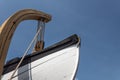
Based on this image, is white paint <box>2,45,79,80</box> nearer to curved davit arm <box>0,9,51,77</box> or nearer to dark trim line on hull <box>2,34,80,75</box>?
dark trim line on hull <box>2,34,80,75</box>

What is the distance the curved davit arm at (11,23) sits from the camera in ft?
28.8

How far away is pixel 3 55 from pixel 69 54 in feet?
5.72

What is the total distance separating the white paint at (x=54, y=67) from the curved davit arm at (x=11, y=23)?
2.64 feet

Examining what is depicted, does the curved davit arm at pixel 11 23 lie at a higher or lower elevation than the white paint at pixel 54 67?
higher

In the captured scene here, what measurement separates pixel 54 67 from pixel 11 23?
2.08 metres

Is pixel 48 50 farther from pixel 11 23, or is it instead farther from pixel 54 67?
pixel 11 23

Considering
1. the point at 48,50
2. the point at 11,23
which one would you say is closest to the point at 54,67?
the point at 48,50

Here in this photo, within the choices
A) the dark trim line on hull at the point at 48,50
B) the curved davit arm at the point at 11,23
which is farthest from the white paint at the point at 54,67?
the curved davit arm at the point at 11,23

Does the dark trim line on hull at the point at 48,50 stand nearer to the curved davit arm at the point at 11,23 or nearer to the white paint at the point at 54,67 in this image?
the white paint at the point at 54,67

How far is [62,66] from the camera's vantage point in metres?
8.42

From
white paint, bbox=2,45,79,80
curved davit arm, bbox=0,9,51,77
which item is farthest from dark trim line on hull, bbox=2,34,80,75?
curved davit arm, bbox=0,9,51,77

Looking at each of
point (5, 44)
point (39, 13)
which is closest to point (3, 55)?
point (5, 44)

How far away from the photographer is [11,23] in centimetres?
970

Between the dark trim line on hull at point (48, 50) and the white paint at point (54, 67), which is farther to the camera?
the dark trim line on hull at point (48, 50)
